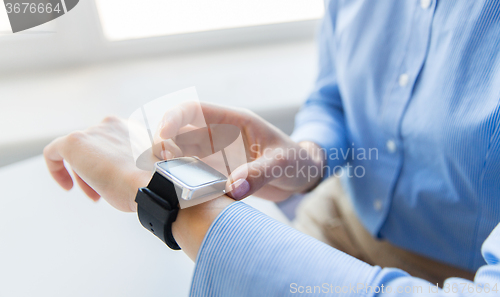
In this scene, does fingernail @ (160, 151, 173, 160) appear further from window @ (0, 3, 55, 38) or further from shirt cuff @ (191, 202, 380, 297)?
window @ (0, 3, 55, 38)

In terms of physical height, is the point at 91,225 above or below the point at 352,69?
below

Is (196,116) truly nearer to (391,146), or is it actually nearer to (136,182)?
(136,182)

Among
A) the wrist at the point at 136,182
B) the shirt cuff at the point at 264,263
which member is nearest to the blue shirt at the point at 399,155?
the shirt cuff at the point at 264,263

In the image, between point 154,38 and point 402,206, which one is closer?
point 402,206

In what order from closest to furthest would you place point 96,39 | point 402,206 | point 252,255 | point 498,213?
point 252,255 → point 498,213 → point 402,206 → point 96,39

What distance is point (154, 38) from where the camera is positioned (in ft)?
2.61

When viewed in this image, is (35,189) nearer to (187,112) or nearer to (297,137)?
(187,112)

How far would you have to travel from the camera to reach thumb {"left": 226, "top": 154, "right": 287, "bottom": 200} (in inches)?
14.8

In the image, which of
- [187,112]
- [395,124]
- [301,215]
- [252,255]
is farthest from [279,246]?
[301,215]

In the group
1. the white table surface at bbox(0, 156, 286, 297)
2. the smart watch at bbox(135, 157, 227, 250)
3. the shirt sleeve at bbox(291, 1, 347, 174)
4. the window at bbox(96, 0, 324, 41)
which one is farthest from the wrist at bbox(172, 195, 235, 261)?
the window at bbox(96, 0, 324, 41)

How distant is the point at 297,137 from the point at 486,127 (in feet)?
0.96

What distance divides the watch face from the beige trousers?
36 cm

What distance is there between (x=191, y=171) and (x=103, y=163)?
0.43ft

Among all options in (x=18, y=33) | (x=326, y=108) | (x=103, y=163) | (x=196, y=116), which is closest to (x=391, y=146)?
(x=326, y=108)
